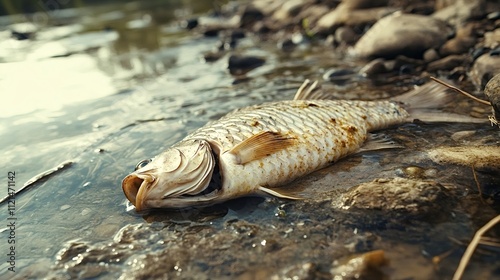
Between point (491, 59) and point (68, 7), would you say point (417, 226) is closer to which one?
point (491, 59)

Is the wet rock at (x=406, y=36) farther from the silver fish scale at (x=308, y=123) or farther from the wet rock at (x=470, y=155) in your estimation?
the wet rock at (x=470, y=155)

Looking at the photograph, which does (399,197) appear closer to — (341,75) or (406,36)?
(341,75)

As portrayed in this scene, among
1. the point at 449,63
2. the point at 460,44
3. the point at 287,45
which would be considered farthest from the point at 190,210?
the point at 287,45

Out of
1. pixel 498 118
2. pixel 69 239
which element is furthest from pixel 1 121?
pixel 498 118

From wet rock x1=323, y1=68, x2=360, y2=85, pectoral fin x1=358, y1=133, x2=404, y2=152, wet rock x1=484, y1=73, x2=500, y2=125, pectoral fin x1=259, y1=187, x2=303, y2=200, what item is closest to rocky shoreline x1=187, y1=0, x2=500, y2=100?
wet rock x1=323, y1=68, x2=360, y2=85

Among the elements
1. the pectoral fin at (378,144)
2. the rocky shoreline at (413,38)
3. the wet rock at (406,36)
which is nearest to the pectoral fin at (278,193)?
the pectoral fin at (378,144)

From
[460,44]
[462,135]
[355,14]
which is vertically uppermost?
[355,14]
